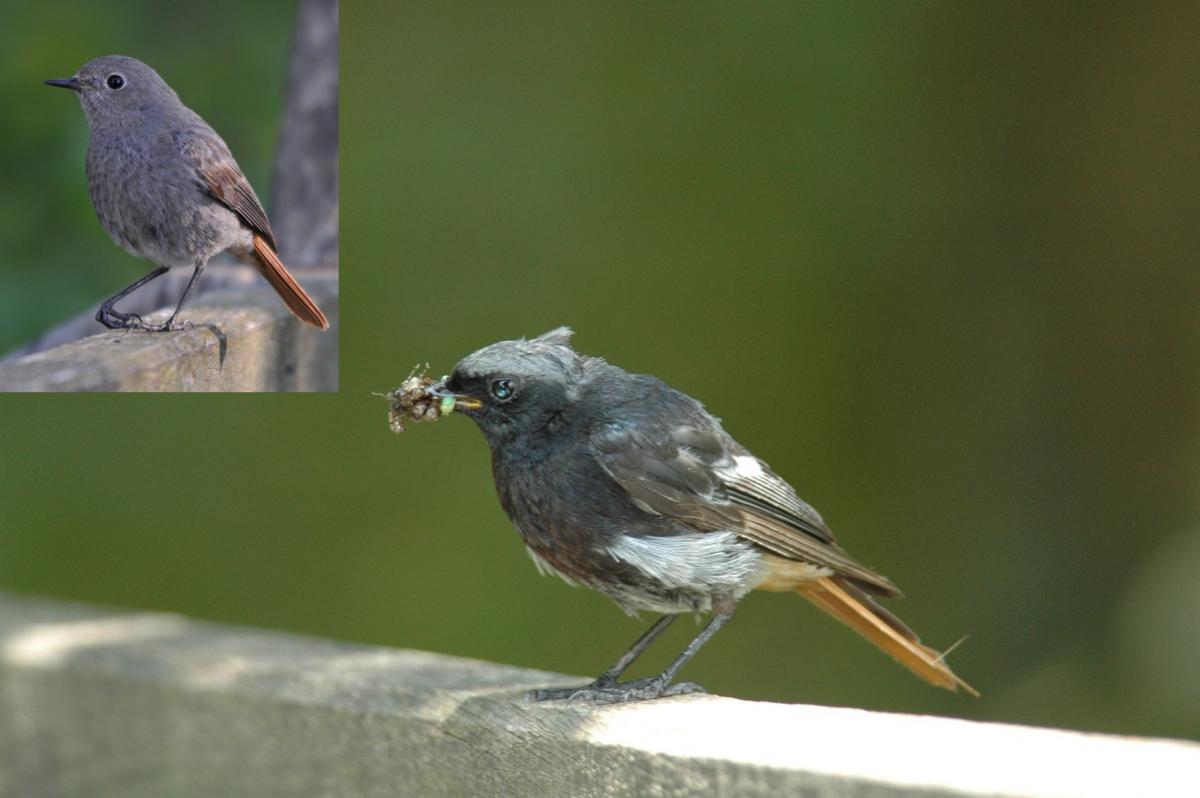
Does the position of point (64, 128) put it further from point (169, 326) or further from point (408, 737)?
point (408, 737)

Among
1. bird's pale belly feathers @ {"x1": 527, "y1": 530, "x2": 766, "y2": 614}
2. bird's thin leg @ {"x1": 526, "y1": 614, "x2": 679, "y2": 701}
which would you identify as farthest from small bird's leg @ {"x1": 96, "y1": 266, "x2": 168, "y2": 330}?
bird's thin leg @ {"x1": 526, "y1": 614, "x2": 679, "y2": 701}

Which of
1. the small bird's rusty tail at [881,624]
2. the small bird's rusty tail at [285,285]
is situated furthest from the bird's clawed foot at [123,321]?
the small bird's rusty tail at [881,624]

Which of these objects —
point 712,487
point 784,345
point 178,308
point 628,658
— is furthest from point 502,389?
point 784,345

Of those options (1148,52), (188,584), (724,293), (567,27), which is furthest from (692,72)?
(188,584)

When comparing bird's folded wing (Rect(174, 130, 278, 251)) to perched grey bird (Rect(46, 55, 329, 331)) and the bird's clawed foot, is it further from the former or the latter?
the bird's clawed foot

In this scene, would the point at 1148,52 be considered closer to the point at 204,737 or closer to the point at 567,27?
the point at 567,27
